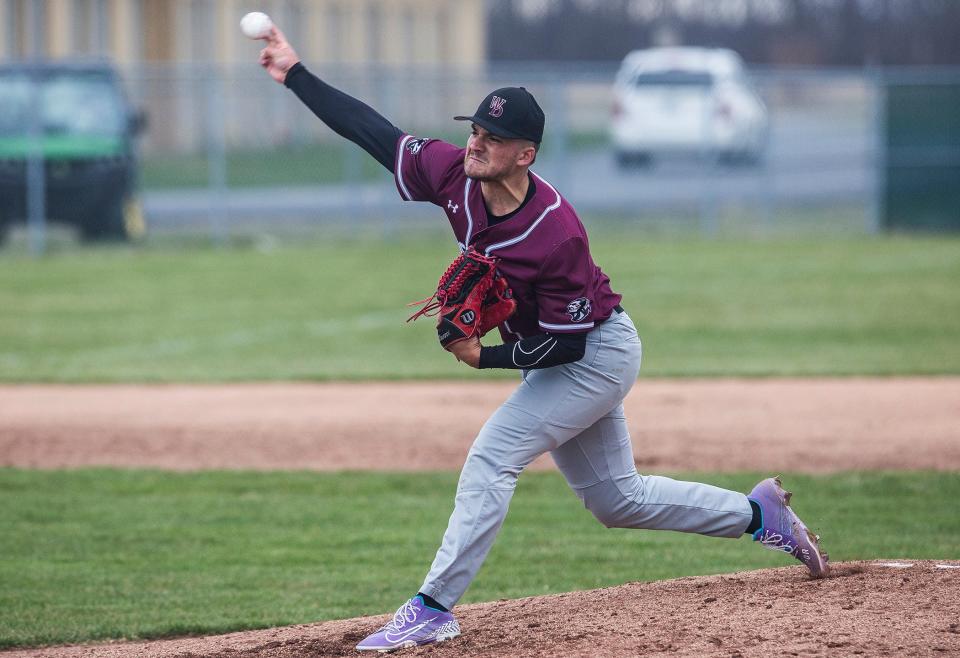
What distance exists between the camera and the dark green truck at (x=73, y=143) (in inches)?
781

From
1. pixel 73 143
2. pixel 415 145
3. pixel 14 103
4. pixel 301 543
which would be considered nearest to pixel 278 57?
pixel 415 145

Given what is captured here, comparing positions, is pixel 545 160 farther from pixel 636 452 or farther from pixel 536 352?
pixel 536 352

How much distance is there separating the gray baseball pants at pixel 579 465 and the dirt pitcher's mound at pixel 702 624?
0.91ft

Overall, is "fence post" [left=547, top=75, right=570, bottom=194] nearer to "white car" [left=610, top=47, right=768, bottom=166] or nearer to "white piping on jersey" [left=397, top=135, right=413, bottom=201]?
"white car" [left=610, top=47, right=768, bottom=166]

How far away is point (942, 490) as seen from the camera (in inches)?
313

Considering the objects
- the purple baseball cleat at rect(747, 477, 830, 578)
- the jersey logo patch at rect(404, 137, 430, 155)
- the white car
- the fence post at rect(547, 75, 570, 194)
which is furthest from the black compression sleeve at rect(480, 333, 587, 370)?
the white car

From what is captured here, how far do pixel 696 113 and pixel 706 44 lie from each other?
2035 cm

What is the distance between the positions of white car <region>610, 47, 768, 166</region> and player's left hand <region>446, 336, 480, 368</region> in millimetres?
19372

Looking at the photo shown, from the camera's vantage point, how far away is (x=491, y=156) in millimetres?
4719

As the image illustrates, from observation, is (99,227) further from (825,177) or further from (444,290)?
(444,290)

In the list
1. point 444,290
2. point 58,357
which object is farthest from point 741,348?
point 444,290

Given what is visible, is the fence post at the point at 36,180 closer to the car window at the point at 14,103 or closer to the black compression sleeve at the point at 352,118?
the car window at the point at 14,103

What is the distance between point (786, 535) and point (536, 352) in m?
1.34

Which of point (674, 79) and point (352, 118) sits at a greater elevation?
point (674, 79)
